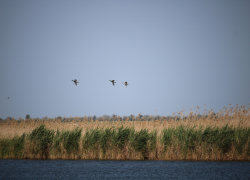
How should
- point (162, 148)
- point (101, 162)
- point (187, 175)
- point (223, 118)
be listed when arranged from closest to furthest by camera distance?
1. point (187, 175)
2. point (101, 162)
3. point (162, 148)
4. point (223, 118)

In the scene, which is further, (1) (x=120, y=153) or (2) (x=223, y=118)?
(2) (x=223, y=118)

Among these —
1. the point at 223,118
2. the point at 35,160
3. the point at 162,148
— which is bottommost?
the point at 35,160

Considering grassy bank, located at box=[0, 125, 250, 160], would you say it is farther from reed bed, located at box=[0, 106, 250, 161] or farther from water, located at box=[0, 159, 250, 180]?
water, located at box=[0, 159, 250, 180]

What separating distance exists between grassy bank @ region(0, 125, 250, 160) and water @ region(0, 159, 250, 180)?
126 cm

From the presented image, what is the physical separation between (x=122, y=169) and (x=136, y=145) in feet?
13.3

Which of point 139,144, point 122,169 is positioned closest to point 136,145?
point 139,144

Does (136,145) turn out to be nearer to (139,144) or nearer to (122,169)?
(139,144)

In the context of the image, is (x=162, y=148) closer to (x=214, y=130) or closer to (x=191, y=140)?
(x=191, y=140)

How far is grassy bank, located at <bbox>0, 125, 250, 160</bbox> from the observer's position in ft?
66.7

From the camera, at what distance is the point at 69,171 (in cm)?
1673

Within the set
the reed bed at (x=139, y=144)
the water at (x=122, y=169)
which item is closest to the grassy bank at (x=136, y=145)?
the reed bed at (x=139, y=144)

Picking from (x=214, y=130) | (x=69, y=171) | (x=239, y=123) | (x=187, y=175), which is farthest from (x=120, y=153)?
(x=239, y=123)

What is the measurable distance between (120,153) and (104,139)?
205cm

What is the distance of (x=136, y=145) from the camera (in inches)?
826
